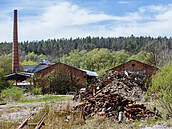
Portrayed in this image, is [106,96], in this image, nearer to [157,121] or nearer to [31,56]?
[157,121]

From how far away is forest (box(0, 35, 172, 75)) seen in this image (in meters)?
62.9

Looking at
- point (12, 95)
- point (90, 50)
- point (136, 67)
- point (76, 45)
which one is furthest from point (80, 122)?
point (76, 45)

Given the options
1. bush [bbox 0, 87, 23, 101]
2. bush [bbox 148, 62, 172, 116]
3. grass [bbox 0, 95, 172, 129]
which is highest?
bush [bbox 148, 62, 172, 116]

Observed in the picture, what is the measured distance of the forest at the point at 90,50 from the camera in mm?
62938

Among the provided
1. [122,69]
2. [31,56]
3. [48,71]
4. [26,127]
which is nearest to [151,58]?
[122,69]

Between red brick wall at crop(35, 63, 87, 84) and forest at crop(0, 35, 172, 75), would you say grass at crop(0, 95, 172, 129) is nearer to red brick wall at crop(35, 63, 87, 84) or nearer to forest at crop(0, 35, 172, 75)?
red brick wall at crop(35, 63, 87, 84)

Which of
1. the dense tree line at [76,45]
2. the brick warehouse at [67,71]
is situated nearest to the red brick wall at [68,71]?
the brick warehouse at [67,71]

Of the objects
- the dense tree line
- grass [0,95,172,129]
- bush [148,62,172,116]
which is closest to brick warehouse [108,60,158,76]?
bush [148,62,172,116]

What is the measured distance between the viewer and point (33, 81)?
2423cm

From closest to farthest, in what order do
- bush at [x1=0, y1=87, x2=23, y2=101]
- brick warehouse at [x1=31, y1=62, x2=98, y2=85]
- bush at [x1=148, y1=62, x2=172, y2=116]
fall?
bush at [x1=148, y1=62, x2=172, y2=116], bush at [x1=0, y1=87, x2=23, y2=101], brick warehouse at [x1=31, y1=62, x2=98, y2=85]

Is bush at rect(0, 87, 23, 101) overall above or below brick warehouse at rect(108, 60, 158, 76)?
below

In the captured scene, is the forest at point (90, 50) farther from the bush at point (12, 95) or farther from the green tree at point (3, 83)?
the bush at point (12, 95)

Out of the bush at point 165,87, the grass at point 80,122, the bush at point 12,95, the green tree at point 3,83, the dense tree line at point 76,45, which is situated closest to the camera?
the grass at point 80,122

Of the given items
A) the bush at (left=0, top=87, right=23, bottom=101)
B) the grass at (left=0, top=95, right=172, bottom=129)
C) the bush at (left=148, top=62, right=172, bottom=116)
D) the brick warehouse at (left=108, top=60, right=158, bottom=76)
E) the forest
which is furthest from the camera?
the forest
